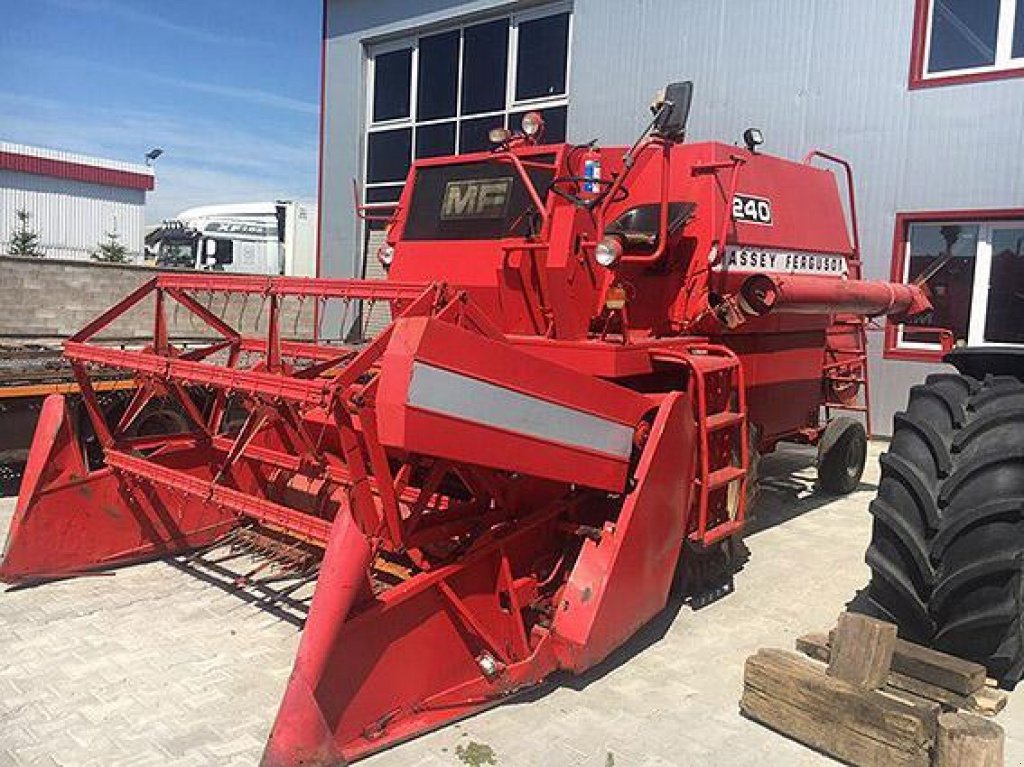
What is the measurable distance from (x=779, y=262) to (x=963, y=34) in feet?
16.9

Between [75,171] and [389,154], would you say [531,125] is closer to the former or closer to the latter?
[389,154]

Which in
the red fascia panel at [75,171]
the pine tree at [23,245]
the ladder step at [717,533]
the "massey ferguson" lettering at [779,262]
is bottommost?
the ladder step at [717,533]

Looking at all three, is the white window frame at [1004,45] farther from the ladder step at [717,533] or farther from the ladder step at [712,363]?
the ladder step at [717,533]

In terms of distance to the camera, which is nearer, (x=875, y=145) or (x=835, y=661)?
(x=835, y=661)

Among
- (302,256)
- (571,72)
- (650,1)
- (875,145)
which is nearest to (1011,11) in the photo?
(875,145)

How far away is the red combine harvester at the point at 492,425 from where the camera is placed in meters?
2.88

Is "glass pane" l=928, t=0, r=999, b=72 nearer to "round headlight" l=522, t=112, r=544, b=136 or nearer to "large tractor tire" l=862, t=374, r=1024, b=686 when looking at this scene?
"round headlight" l=522, t=112, r=544, b=136

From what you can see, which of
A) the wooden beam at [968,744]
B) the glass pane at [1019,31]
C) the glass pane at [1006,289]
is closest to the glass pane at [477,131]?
the glass pane at [1019,31]

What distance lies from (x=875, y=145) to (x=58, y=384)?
8.09 m

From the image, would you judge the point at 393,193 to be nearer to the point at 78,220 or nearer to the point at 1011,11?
the point at 1011,11

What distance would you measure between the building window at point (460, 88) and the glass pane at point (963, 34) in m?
4.55

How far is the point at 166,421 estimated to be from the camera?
255 inches

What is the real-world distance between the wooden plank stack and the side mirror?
7.76 ft

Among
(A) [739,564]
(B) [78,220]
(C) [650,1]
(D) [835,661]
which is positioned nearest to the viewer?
(D) [835,661]
